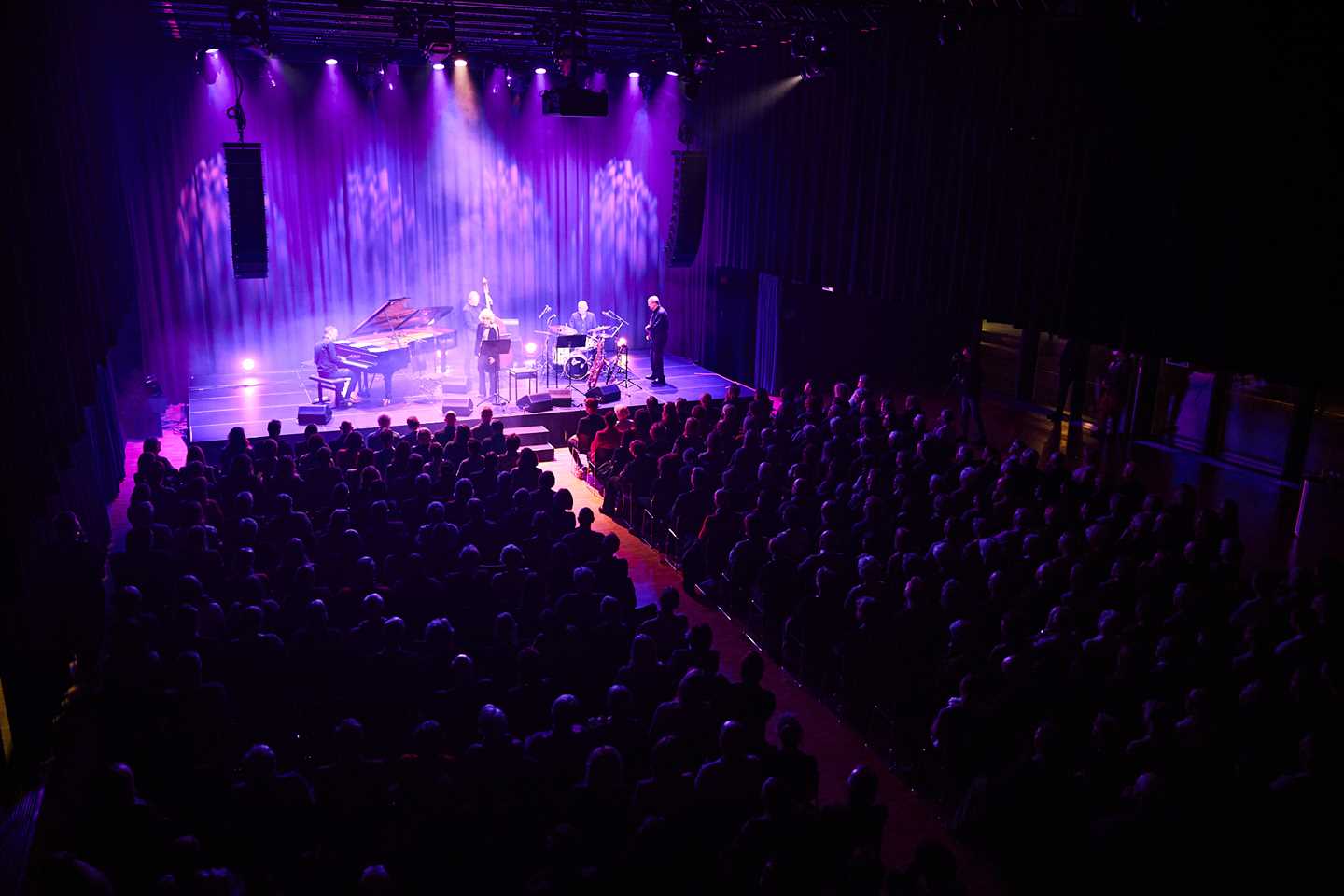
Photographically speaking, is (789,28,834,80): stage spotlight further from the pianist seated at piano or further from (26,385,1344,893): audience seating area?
the pianist seated at piano

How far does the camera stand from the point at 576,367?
15281 mm

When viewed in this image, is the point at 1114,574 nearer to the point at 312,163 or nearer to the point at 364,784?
the point at 364,784

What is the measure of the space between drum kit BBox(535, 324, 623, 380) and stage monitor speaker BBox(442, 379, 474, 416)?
1.54 m

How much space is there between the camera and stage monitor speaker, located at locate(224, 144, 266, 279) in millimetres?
12039

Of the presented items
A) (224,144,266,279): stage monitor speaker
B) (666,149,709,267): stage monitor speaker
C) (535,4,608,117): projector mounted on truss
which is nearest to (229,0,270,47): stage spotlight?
(224,144,266,279): stage monitor speaker

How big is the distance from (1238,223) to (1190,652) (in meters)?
4.62

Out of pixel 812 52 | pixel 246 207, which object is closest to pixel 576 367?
pixel 246 207

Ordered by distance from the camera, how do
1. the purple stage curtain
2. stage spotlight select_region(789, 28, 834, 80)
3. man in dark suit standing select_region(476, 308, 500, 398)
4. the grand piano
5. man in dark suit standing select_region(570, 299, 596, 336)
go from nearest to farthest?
1. stage spotlight select_region(789, 28, 834, 80)
2. the grand piano
3. man in dark suit standing select_region(476, 308, 500, 398)
4. the purple stage curtain
5. man in dark suit standing select_region(570, 299, 596, 336)

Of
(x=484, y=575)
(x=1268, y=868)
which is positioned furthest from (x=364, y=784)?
(x=1268, y=868)

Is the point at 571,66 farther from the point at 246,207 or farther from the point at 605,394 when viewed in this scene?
the point at 605,394

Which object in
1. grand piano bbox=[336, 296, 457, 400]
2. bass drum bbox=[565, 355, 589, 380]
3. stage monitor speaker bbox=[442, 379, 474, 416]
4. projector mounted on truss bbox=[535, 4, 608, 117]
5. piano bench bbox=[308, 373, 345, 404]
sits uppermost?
projector mounted on truss bbox=[535, 4, 608, 117]

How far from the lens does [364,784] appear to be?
4.49 meters

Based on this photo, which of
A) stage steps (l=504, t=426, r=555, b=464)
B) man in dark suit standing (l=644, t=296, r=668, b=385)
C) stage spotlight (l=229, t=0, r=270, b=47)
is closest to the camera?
stage spotlight (l=229, t=0, r=270, b=47)

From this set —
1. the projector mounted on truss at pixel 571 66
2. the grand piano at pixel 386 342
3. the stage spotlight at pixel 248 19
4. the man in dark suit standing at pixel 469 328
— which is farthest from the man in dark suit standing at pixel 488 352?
the stage spotlight at pixel 248 19
